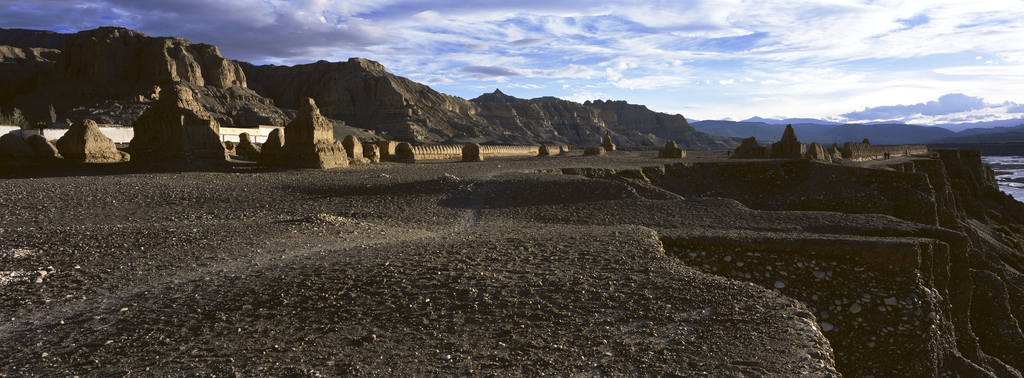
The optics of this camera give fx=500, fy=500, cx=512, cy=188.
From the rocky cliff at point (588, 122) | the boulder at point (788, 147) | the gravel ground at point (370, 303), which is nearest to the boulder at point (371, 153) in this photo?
the gravel ground at point (370, 303)

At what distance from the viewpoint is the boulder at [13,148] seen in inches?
754

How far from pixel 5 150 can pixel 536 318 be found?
2447 centimetres

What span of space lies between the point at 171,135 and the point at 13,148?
5170 mm

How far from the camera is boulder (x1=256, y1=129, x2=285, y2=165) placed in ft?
73.6

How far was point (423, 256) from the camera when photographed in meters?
7.36

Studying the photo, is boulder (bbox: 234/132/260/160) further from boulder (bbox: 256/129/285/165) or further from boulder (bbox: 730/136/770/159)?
boulder (bbox: 730/136/770/159)

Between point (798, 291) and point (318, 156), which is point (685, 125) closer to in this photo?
point (318, 156)

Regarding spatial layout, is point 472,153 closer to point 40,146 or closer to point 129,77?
point 40,146

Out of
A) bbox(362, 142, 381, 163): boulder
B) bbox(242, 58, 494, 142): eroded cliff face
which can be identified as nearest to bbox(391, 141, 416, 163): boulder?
bbox(362, 142, 381, 163): boulder

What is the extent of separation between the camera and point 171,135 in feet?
72.3

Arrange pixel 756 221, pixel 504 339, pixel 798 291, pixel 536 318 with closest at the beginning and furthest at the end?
pixel 504 339 → pixel 536 318 → pixel 798 291 → pixel 756 221

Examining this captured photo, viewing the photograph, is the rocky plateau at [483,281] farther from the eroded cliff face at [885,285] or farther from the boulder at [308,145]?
the boulder at [308,145]

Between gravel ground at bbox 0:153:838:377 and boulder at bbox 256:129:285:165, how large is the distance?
12.0m

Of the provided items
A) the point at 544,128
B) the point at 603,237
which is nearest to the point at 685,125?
the point at 544,128
